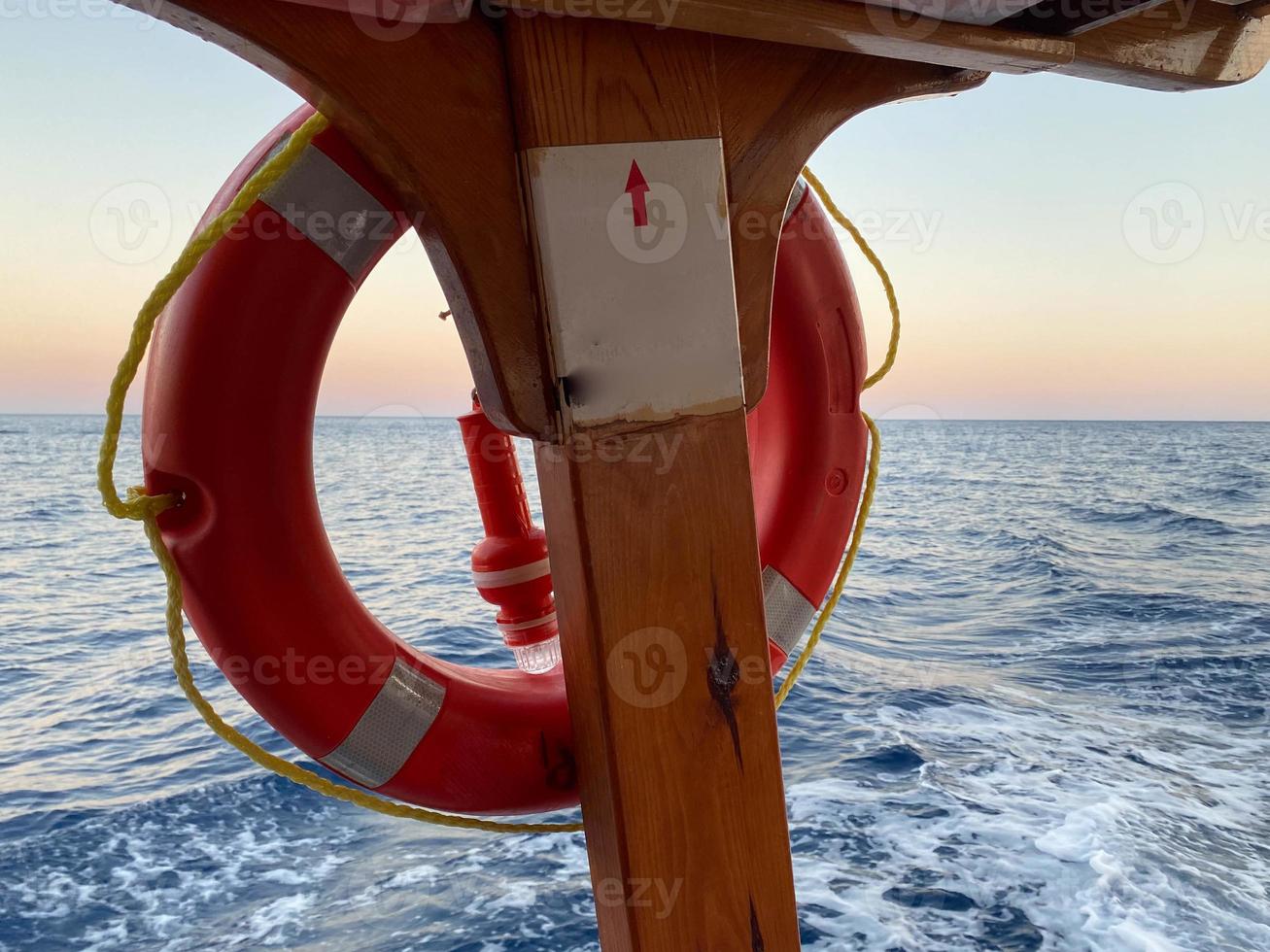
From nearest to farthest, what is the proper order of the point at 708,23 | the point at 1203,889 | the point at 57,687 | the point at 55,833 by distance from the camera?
the point at 708,23, the point at 1203,889, the point at 55,833, the point at 57,687

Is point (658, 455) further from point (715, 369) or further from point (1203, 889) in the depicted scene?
point (1203, 889)

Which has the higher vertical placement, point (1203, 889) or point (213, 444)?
point (213, 444)

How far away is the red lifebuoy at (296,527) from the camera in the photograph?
833 millimetres

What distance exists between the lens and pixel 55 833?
2.56 metres

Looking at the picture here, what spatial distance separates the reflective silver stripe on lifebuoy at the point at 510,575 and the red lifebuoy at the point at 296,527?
0.18m

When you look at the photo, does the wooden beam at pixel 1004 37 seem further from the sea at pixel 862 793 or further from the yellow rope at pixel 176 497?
the sea at pixel 862 793

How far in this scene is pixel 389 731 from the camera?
3.02 feet

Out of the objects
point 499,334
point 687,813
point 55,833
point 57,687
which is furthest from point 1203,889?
point 57,687

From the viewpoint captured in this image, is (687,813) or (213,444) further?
(213,444)

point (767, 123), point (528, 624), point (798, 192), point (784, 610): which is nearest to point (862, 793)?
point (784, 610)

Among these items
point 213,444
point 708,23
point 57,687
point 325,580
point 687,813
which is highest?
point 708,23

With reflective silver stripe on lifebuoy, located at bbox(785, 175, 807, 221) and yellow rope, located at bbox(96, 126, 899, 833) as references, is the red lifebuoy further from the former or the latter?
reflective silver stripe on lifebuoy, located at bbox(785, 175, 807, 221)

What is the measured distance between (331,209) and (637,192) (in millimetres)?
341

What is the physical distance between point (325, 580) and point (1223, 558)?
269 inches
